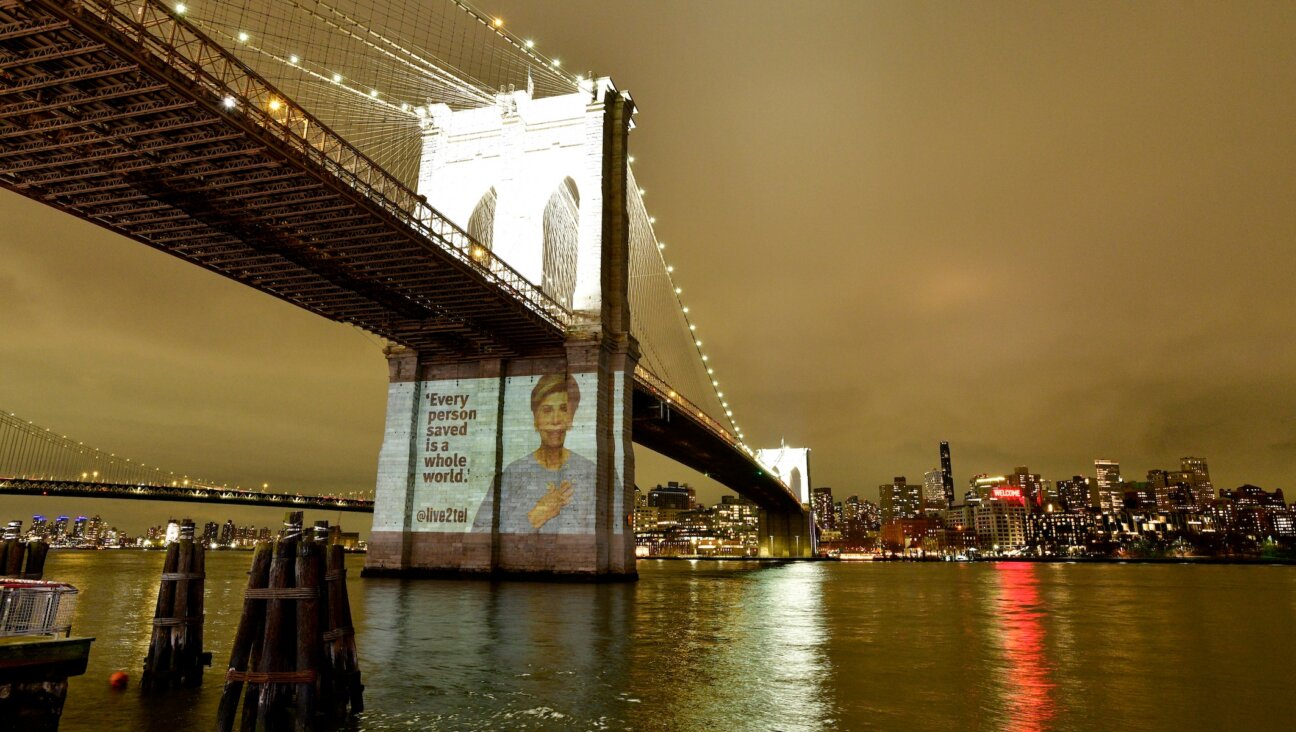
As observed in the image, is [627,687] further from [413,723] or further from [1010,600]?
[1010,600]

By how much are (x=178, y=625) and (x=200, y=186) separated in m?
14.5

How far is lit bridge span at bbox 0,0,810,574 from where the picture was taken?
15.8 metres

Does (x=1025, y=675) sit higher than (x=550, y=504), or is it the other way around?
(x=550, y=504)

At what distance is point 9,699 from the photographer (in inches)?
260

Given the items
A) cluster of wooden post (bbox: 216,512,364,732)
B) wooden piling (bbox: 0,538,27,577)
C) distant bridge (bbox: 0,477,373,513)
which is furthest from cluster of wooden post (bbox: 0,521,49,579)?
distant bridge (bbox: 0,477,373,513)

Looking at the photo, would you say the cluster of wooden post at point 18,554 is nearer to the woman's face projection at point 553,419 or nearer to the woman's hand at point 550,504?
the woman's hand at point 550,504

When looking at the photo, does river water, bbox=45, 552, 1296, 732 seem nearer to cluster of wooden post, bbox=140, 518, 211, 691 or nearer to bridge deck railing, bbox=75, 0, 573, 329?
cluster of wooden post, bbox=140, 518, 211, 691

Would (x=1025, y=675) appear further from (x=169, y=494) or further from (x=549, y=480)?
(x=169, y=494)

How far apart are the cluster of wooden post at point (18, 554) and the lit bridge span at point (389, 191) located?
8.45 meters

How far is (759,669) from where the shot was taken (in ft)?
36.7

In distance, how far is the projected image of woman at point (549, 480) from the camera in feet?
111

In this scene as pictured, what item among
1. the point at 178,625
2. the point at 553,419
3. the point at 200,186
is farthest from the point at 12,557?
the point at 553,419

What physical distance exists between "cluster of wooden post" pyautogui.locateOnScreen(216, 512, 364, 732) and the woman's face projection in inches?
1059

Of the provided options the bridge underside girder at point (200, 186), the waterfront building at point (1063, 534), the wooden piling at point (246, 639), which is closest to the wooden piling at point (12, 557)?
the wooden piling at point (246, 639)
